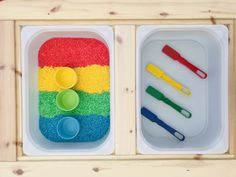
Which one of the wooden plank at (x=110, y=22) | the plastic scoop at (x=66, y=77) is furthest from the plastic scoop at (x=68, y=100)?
the wooden plank at (x=110, y=22)

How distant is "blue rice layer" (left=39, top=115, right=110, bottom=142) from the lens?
1.41 meters

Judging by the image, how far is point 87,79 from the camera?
55.9 inches

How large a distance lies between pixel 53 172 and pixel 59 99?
26 cm

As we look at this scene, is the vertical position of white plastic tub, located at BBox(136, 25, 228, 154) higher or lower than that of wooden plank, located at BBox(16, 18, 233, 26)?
lower

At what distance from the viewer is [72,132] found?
141cm

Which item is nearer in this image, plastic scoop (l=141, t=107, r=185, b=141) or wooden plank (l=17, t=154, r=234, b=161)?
wooden plank (l=17, t=154, r=234, b=161)

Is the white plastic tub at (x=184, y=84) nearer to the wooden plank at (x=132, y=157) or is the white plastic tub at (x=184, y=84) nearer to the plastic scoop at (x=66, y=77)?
the wooden plank at (x=132, y=157)

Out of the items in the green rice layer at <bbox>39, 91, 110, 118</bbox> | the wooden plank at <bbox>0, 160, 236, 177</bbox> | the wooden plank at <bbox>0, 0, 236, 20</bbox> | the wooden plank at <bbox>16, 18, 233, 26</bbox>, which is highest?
the wooden plank at <bbox>0, 0, 236, 20</bbox>

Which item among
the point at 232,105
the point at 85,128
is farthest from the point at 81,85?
the point at 232,105

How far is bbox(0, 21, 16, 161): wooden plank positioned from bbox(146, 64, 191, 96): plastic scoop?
1.59ft

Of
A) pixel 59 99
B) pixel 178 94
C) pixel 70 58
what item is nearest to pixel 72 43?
pixel 70 58

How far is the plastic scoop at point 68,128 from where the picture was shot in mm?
1395

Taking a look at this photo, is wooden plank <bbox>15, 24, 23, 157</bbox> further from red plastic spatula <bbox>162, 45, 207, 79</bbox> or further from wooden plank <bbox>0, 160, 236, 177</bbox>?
red plastic spatula <bbox>162, 45, 207, 79</bbox>

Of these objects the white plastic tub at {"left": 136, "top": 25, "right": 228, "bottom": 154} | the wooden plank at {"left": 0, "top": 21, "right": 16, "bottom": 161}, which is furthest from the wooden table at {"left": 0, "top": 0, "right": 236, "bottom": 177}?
the white plastic tub at {"left": 136, "top": 25, "right": 228, "bottom": 154}
